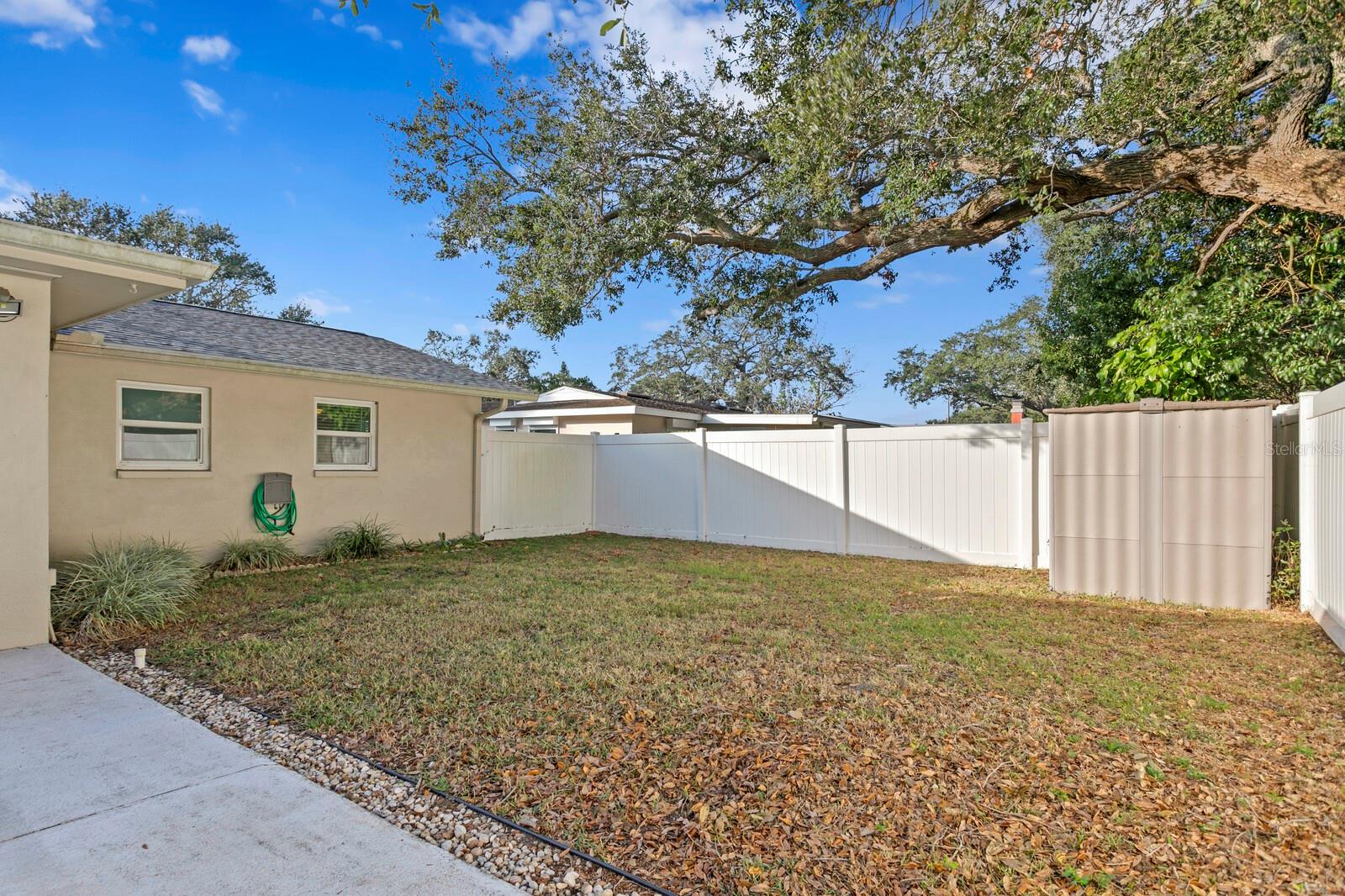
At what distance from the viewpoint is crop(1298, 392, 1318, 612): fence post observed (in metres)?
5.63

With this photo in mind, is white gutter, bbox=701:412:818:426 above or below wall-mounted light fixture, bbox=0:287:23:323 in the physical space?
below

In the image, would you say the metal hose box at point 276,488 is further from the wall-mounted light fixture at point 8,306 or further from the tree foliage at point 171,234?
the tree foliage at point 171,234

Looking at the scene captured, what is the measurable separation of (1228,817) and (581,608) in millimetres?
4831

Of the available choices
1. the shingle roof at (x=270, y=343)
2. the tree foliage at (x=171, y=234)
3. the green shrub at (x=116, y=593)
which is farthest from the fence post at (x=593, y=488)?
the tree foliage at (x=171, y=234)

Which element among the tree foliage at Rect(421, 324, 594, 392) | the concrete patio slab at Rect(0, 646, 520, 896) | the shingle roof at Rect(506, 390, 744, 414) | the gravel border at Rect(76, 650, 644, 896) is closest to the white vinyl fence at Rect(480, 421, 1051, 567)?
the shingle roof at Rect(506, 390, 744, 414)

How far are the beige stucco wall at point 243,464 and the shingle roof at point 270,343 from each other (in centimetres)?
28

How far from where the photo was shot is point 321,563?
30.2ft

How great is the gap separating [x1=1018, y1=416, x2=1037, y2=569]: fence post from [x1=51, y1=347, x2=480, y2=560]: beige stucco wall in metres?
8.17

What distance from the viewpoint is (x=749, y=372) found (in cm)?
3034

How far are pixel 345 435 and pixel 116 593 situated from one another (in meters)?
4.32

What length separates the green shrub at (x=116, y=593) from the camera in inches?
225

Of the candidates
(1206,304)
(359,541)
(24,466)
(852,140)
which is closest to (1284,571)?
(1206,304)

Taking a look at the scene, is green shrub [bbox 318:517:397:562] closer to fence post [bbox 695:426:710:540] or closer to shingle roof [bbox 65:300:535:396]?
shingle roof [bbox 65:300:535:396]

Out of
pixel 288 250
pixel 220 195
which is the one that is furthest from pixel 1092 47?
pixel 220 195
